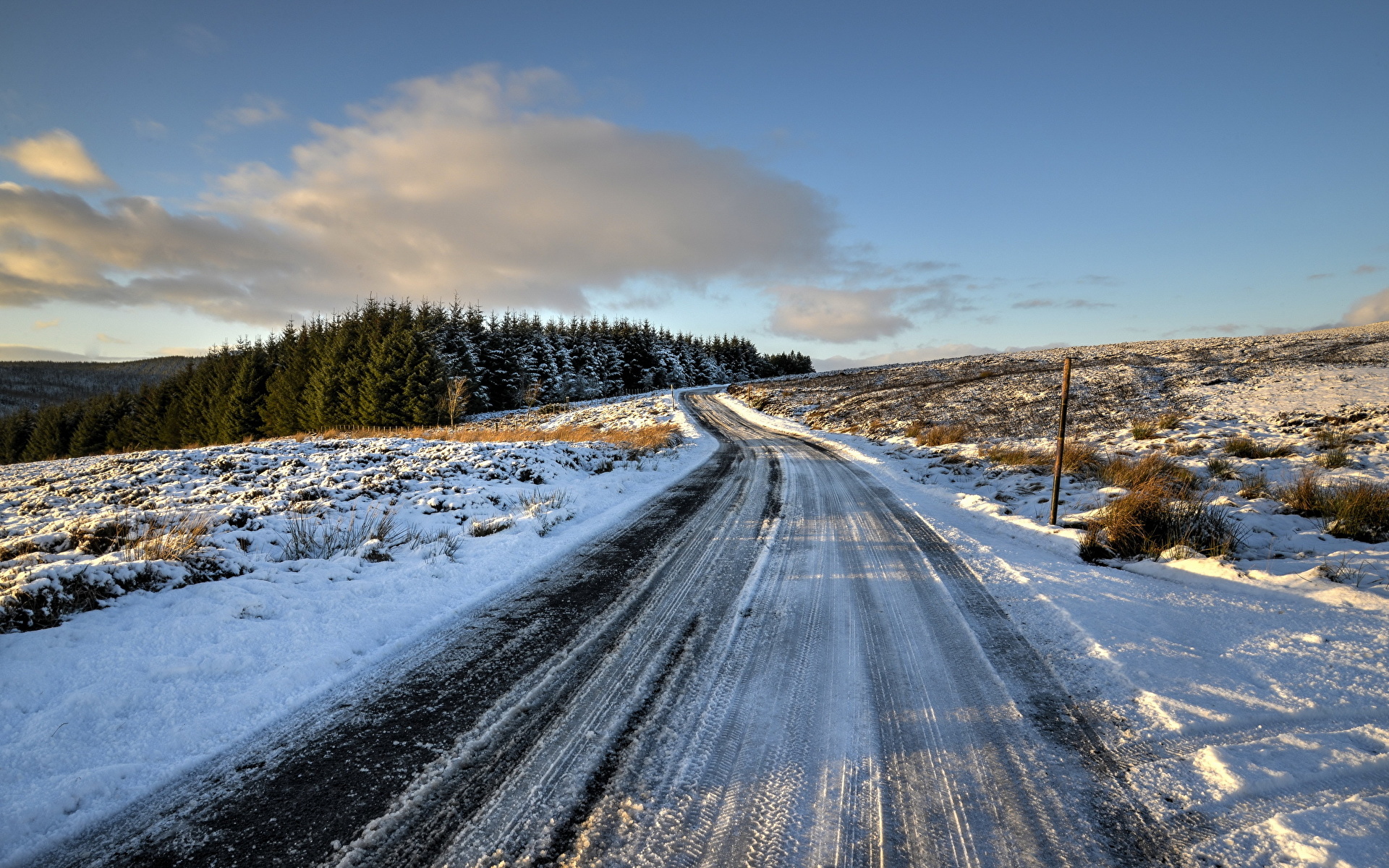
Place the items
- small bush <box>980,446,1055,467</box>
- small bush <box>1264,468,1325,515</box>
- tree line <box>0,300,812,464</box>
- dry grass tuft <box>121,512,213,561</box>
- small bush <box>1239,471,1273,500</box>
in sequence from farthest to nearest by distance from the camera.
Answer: tree line <box>0,300,812,464</box> → small bush <box>980,446,1055,467</box> → small bush <box>1239,471,1273,500</box> → small bush <box>1264,468,1325,515</box> → dry grass tuft <box>121,512,213,561</box>

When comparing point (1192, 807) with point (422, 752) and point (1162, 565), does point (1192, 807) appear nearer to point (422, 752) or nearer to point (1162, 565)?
point (422, 752)

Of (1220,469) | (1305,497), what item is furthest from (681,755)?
(1220,469)

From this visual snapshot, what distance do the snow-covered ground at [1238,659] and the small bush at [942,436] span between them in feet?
24.4

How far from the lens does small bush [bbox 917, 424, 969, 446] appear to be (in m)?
15.9

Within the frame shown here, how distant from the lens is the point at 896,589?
4961 mm

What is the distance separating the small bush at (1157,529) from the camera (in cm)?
567

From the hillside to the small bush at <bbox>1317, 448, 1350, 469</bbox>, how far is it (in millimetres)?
6173

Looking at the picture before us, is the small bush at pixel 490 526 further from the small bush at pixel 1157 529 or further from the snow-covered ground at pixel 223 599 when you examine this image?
the small bush at pixel 1157 529

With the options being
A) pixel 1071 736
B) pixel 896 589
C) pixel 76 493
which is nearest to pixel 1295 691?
pixel 1071 736

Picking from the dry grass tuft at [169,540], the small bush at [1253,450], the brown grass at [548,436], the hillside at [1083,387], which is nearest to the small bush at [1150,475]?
the small bush at [1253,450]

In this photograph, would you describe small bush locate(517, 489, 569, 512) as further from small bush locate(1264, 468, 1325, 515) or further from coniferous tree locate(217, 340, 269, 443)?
coniferous tree locate(217, 340, 269, 443)

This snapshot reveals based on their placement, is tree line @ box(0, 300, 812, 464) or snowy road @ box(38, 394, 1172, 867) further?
tree line @ box(0, 300, 812, 464)

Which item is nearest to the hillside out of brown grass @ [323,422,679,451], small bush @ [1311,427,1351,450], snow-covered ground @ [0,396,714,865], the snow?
the snow

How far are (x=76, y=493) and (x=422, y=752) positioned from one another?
1328 centimetres
